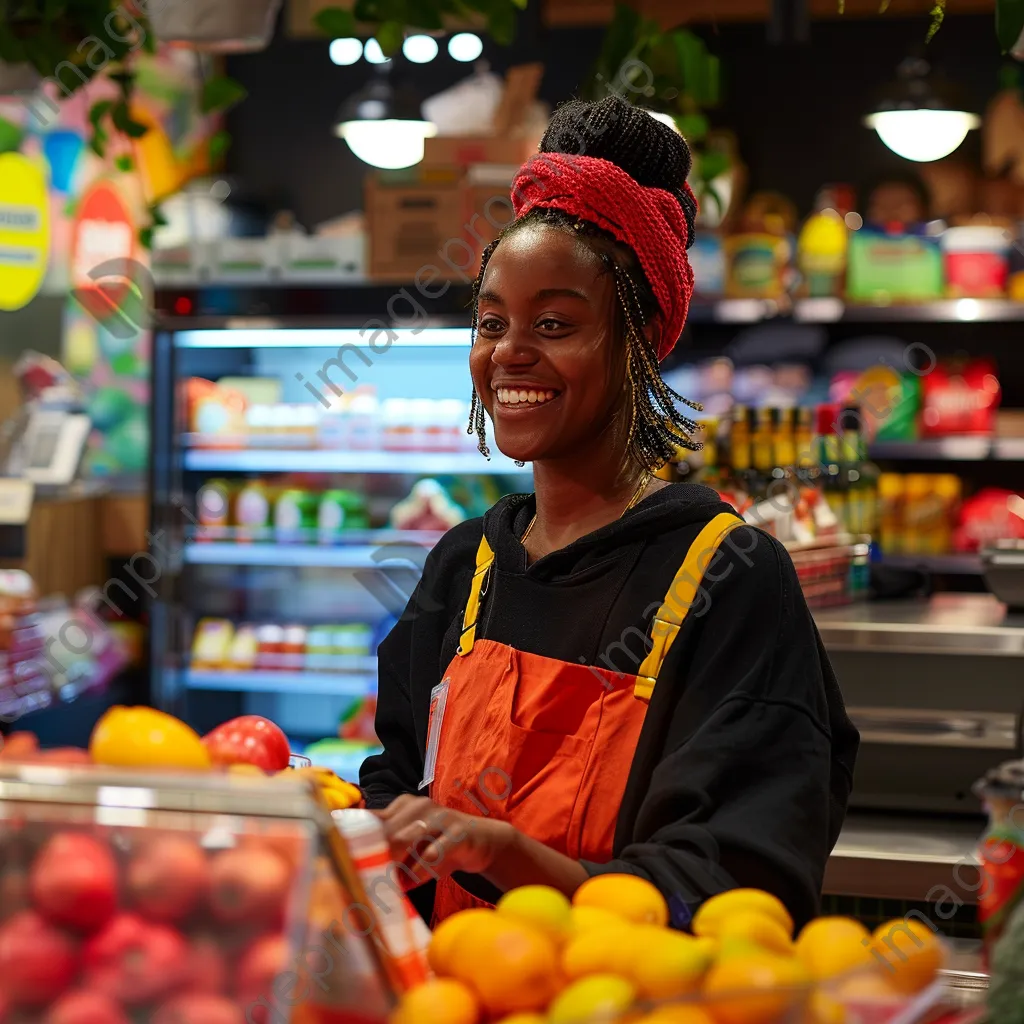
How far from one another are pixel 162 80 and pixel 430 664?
223 inches

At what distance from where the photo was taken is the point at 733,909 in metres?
1.03

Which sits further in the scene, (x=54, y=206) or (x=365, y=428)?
(x=54, y=206)

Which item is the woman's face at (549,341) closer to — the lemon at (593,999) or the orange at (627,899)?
the orange at (627,899)

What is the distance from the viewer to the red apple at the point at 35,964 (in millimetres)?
810

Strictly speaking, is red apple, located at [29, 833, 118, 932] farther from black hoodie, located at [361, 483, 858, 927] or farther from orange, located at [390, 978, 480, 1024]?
black hoodie, located at [361, 483, 858, 927]

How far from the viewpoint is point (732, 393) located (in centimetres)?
586

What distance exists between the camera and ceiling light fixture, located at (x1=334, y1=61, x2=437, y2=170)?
5586 millimetres

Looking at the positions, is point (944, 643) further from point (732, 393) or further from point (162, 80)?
point (162, 80)

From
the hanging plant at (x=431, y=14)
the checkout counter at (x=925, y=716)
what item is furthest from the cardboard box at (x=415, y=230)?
the hanging plant at (x=431, y=14)

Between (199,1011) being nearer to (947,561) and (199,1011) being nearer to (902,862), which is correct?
(902,862)

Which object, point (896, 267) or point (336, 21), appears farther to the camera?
point (896, 267)

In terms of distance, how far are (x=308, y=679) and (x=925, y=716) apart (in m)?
3.03

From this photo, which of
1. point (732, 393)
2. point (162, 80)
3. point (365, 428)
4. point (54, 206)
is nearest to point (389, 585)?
point (365, 428)

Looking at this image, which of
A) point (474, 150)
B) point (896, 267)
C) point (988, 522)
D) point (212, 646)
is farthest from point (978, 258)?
point (212, 646)
